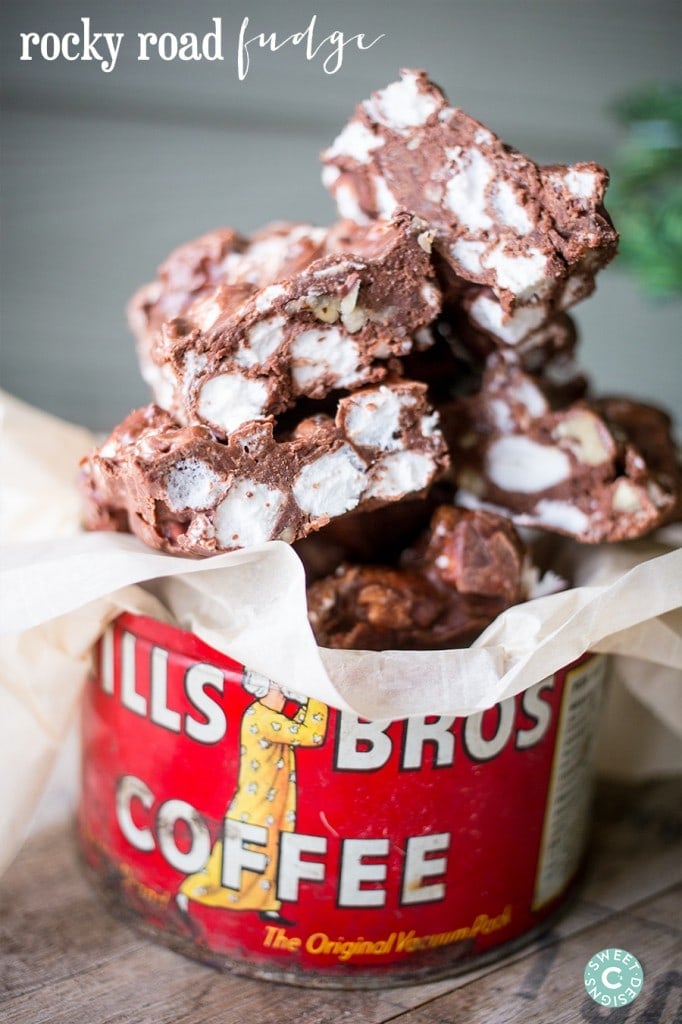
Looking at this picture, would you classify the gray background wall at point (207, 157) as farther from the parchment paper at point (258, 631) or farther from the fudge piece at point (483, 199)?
the parchment paper at point (258, 631)

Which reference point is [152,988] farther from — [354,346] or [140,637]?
[354,346]

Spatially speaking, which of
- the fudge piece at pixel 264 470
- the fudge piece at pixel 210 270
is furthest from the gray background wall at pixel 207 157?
the fudge piece at pixel 264 470

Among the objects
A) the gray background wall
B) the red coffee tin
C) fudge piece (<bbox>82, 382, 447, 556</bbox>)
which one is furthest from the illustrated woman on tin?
the gray background wall

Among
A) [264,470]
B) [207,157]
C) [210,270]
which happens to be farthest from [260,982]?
[207,157]

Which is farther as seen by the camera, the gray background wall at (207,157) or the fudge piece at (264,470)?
the gray background wall at (207,157)

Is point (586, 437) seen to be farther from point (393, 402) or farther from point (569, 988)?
point (569, 988)

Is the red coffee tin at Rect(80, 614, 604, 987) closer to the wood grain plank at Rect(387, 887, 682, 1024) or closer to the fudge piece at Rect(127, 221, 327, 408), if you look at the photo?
the wood grain plank at Rect(387, 887, 682, 1024)
